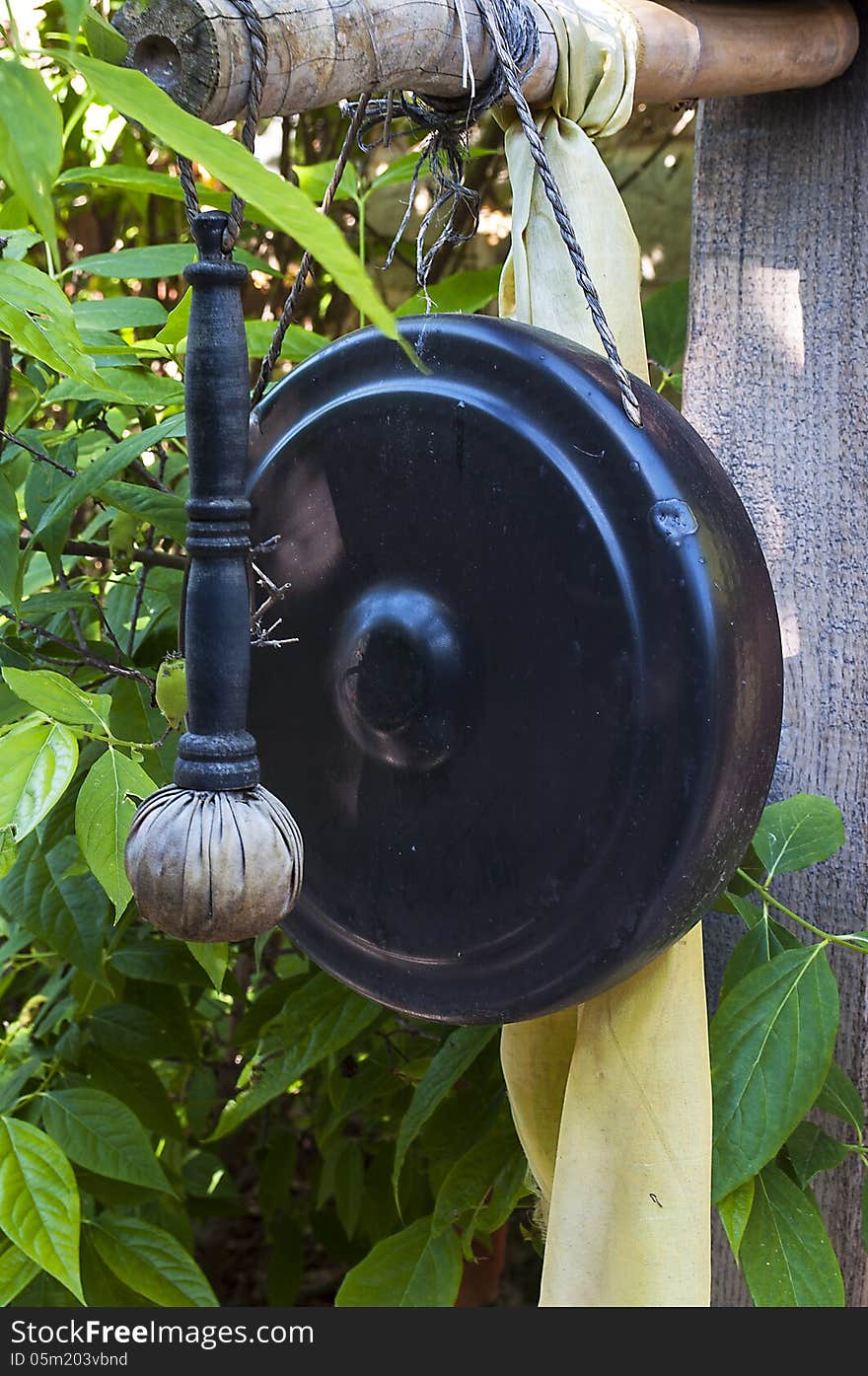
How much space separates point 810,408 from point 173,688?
0.51 m

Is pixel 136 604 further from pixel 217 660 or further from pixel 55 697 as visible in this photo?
pixel 217 660

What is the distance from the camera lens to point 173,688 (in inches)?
30.5

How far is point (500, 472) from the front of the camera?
2.12 ft

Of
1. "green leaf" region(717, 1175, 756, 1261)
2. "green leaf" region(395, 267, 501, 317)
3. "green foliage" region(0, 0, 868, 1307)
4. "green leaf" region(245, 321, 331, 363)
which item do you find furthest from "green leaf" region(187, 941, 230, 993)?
"green leaf" region(395, 267, 501, 317)

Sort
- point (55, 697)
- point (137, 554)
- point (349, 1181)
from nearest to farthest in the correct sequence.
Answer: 1. point (55, 697)
2. point (137, 554)
3. point (349, 1181)

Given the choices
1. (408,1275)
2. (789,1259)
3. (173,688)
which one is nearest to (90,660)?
(173,688)

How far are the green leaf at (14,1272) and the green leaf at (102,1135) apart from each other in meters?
0.09

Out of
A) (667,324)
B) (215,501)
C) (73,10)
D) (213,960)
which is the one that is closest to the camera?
(73,10)

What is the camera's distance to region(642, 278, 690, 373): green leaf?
4.28 feet

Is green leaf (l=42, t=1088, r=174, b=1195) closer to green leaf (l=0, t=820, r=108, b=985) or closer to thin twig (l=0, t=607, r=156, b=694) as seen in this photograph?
green leaf (l=0, t=820, r=108, b=985)

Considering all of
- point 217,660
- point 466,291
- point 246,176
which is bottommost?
point 217,660

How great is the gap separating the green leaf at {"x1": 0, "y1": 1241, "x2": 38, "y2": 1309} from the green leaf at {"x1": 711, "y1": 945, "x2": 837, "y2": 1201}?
51cm

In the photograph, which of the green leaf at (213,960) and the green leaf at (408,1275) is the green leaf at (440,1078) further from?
the green leaf at (213,960)

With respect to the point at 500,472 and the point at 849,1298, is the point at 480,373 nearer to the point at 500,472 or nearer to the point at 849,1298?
the point at 500,472
